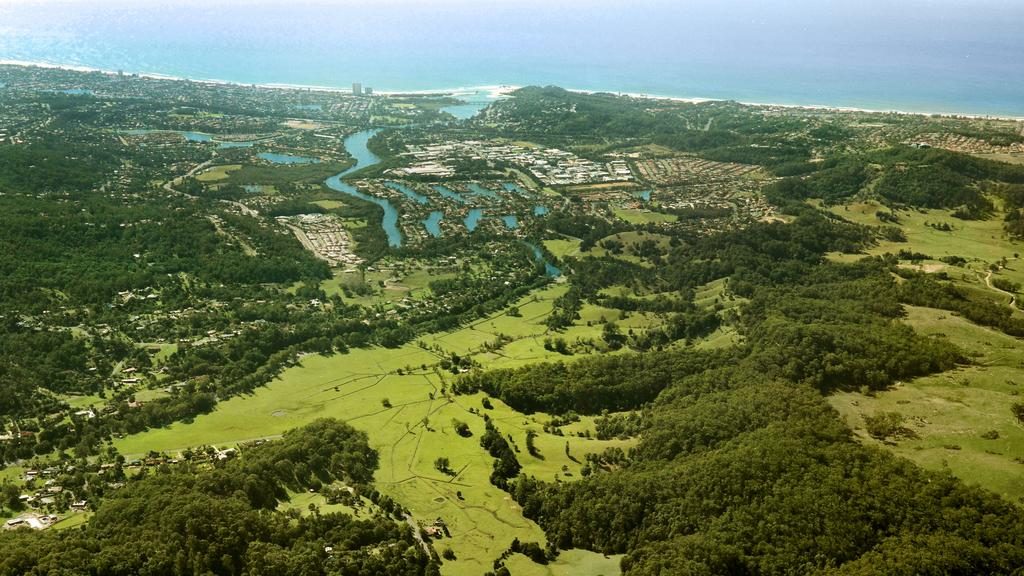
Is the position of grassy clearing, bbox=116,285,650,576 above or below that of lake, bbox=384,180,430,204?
below

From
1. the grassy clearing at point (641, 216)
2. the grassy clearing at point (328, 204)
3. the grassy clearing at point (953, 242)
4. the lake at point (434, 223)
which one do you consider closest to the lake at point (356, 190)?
the grassy clearing at point (328, 204)

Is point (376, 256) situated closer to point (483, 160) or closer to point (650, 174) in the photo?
point (483, 160)

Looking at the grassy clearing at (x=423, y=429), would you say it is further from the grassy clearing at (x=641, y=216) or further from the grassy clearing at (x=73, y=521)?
the grassy clearing at (x=641, y=216)

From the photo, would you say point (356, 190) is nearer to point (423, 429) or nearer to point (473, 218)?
point (473, 218)

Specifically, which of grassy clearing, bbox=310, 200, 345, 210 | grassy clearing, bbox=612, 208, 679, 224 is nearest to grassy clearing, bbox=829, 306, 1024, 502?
grassy clearing, bbox=612, 208, 679, 224

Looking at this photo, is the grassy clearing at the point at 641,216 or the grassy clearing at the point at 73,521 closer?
the grassy clearing at the point at 73,521

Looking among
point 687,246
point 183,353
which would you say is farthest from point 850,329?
point 183,353

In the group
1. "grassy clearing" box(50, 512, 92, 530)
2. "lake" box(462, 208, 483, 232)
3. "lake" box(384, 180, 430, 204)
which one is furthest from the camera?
"lake" box(384, 180, 430, 204)

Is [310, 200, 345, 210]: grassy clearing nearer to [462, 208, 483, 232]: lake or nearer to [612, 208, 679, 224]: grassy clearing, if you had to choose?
[462, 208, 483, 232]: lake
